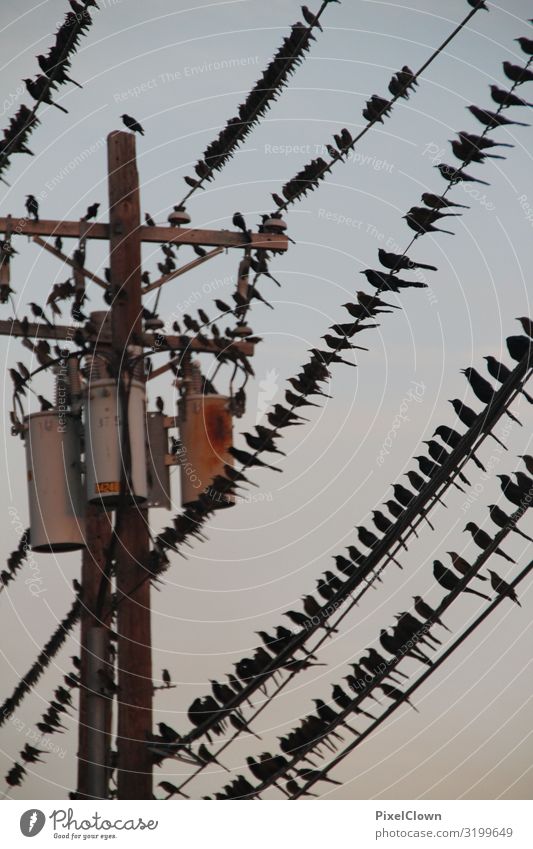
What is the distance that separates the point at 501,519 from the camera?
881 centimetres

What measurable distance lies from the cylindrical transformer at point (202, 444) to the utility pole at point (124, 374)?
346mm

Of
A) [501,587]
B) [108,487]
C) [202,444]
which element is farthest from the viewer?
[202,444]

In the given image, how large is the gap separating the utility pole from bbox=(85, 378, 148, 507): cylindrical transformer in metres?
0.04

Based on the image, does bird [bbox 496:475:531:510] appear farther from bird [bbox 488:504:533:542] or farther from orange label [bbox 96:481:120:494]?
orange label [bbox 96:481:120:494]

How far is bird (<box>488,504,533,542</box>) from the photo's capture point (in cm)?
877

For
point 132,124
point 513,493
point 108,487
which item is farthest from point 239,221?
point 513,493

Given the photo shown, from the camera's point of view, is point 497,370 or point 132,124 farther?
point 132,124

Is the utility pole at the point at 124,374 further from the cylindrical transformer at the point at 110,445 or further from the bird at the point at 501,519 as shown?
the bird at the point at 501,519

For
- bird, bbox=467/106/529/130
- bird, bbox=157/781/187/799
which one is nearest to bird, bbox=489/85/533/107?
bird, bbox=467/106/529/130

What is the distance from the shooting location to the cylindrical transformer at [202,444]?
9.89 meters

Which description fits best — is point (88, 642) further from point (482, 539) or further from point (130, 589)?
point (482, 539)

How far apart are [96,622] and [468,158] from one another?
3.43 meters

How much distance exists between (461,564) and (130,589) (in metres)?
1.96

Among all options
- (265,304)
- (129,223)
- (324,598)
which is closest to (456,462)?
(324,598)
